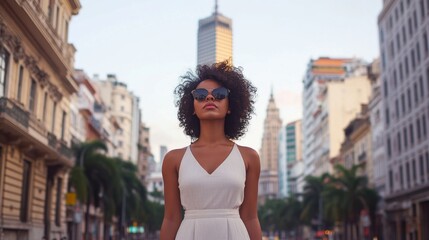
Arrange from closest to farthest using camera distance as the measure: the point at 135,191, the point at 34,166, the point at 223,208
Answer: the point at 223,208
the point at 34,166
the point at 135,191

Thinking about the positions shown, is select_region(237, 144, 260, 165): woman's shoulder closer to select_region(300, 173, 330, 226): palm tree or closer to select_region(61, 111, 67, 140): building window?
select_region(61, 111, 67, 140): building window

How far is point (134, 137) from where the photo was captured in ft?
377

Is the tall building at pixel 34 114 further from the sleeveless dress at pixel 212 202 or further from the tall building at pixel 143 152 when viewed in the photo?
the tall building at pixel 143 152

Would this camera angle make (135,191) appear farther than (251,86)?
Yes

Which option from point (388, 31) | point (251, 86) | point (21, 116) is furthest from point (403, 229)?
point (251, 86)

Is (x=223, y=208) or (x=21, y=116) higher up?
(x=21, y=116)

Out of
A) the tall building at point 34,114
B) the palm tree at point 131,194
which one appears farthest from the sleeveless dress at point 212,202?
the palm tree at point 131,194

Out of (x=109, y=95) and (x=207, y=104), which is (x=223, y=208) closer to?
(x=207, y=104)

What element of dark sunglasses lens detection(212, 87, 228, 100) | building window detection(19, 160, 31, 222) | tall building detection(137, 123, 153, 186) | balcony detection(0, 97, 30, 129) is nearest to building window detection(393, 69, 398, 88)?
building window detection(19, 160, 31, 222)

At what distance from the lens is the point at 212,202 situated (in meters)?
5.11

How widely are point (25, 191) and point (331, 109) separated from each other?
76.9m

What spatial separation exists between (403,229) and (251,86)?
2061 inches

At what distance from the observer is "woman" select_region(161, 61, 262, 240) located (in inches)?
201

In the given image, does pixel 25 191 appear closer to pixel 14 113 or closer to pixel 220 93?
pixel 14 113
